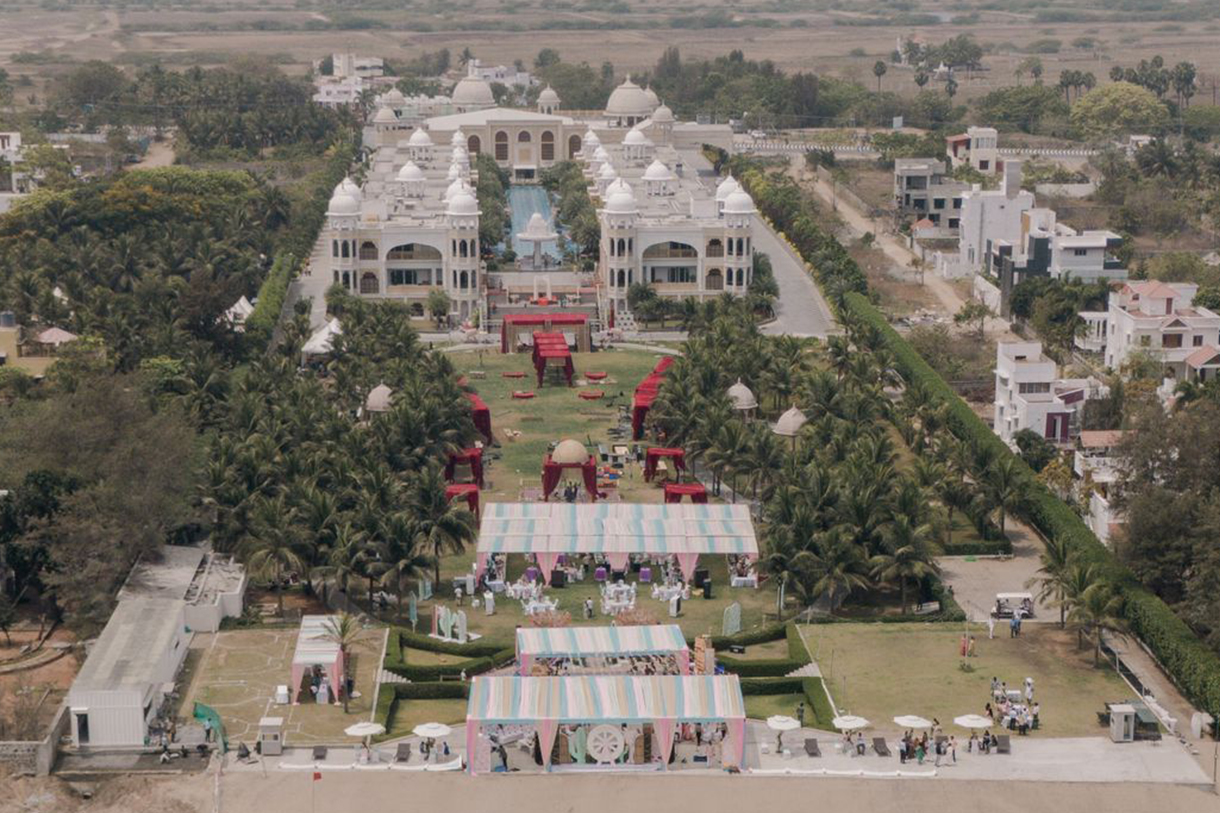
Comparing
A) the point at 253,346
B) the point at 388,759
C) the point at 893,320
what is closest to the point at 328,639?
the point at 388,759

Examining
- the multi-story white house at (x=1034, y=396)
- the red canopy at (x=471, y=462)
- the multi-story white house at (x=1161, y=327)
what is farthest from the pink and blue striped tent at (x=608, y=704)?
the multi-story white house at (x=1161, y=327)

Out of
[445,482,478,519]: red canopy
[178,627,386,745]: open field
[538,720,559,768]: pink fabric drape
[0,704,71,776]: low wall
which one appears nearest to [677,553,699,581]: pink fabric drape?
[445,482,478,519]: red canopy

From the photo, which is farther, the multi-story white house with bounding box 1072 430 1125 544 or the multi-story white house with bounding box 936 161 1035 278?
the multi-story white house with bounding box 936 161 1035 278

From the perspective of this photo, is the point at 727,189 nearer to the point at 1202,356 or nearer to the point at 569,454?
the point at 1202,356

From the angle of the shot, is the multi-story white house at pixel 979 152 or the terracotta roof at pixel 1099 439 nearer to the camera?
the terracotta roof at pixel 1099 439

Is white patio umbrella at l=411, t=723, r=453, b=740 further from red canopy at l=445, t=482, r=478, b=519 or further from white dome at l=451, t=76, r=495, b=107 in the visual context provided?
white dome at l=451, t=76, r=495, b=107

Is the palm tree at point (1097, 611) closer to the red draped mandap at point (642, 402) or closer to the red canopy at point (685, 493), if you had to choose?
the red canopy at point (685, 493)
